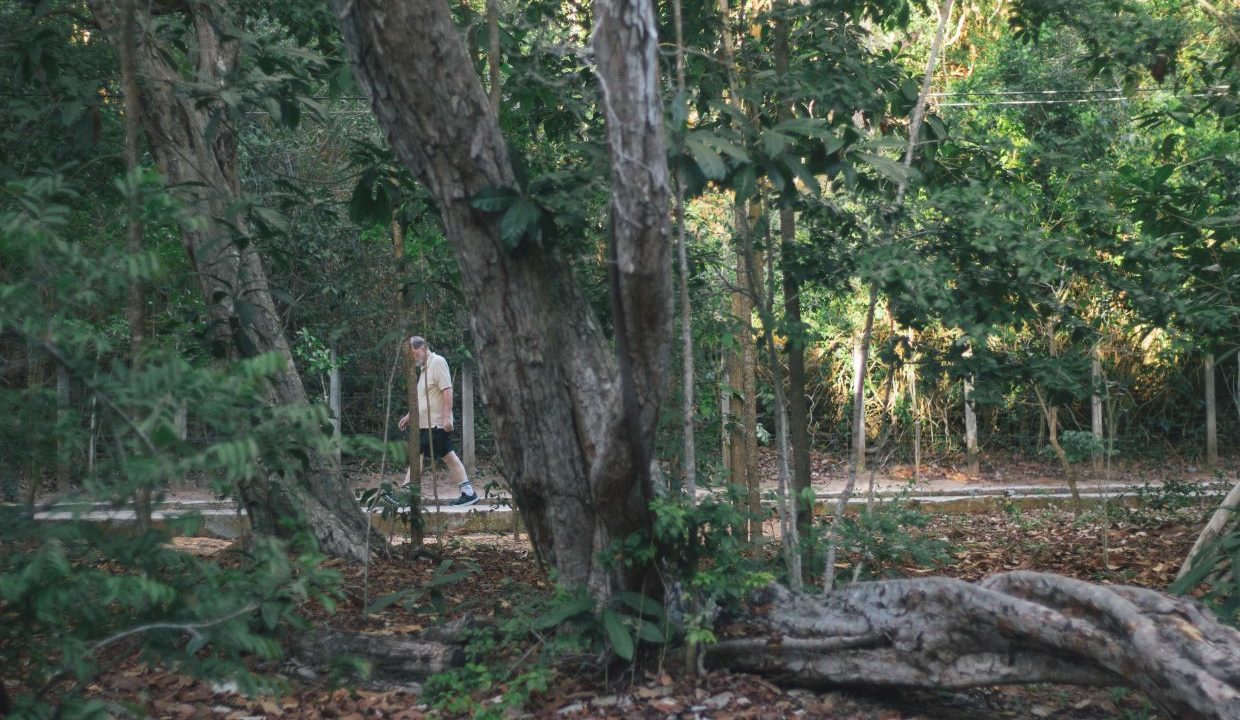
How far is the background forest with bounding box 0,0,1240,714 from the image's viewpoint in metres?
3.55

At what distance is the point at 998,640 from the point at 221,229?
499 centimetres

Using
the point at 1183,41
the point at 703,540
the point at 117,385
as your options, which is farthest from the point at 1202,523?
the point at 117,385

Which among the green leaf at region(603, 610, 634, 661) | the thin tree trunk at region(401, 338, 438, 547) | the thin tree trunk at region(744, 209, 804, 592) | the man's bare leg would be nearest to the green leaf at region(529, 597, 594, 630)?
the green leaf at region(603, 610, 634, 661)

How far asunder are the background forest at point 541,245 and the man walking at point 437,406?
3.46 feet

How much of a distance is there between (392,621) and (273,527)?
1086 millimetres

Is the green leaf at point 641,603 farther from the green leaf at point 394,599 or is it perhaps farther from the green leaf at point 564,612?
the green leaf at point 394,599

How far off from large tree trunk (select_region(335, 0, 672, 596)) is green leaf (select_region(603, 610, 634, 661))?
278 millimetres

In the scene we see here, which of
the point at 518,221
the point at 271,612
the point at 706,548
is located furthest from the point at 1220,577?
the point at 271,612

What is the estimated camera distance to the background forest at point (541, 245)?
3555mm

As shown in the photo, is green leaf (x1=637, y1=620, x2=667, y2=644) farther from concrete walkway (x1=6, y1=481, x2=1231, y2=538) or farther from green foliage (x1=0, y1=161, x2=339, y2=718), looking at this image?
concrete walkway (x1=6, y1=481, x2=1231, y2=538)

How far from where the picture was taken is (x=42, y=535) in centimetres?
350

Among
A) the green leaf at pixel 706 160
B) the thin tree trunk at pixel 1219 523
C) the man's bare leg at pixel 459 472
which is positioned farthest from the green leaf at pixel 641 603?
the man's bare leg at pixel 459 472

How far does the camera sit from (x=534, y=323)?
495 centimetres

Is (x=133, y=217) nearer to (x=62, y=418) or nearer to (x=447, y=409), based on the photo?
(x=62, y=418)
